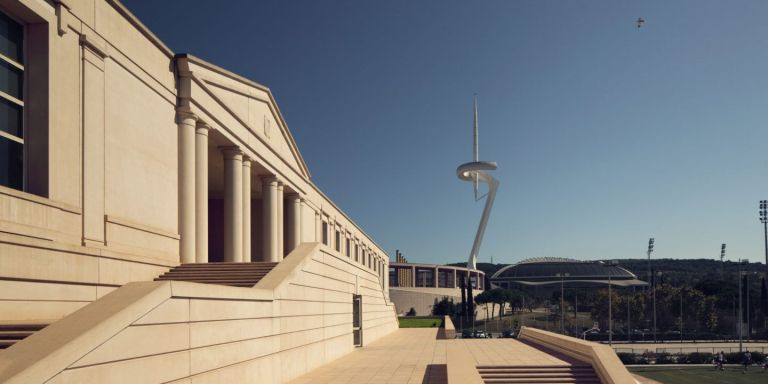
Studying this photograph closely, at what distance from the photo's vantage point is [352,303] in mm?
30594

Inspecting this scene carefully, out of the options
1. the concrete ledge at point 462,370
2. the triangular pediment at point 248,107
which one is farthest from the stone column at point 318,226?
the concrete ledge at point 462,370

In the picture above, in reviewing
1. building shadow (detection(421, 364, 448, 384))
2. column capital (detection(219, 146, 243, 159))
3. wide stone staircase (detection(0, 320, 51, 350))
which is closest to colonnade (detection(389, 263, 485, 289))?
column capital (detection(219, 146, 243, 159))

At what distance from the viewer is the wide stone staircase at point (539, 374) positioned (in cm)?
2208

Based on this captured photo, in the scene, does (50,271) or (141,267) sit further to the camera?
(141,267)

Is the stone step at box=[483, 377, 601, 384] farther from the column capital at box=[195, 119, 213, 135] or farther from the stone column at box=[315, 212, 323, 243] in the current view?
the stone column at box=[315, 212, 323, 243]

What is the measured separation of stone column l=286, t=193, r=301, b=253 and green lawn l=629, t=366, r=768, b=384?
28312 millimetres

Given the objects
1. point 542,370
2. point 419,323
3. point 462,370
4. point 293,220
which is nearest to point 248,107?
point 293,220

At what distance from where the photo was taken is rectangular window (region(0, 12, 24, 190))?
15531mm

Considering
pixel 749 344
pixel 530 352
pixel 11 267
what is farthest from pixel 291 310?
pixel 749 344

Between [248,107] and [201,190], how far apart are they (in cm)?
832

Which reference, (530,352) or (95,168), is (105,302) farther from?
(530,352)

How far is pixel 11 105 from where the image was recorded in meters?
15.8

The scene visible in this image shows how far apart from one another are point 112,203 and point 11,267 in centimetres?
583

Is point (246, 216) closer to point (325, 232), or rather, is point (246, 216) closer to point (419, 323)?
point (325, 232)
